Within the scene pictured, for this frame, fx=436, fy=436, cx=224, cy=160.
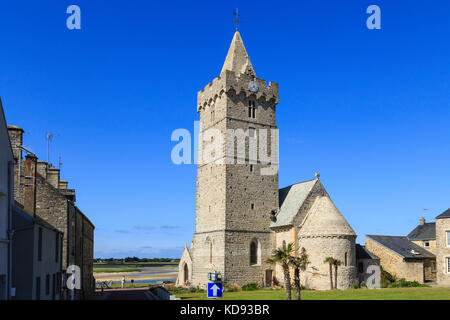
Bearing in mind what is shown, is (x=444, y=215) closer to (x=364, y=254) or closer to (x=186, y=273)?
(x=364, y=254)

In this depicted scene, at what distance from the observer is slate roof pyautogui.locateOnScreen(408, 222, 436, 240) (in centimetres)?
5697

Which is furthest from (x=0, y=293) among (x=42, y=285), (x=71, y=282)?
(x=71, y=282)

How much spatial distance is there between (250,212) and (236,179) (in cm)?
403

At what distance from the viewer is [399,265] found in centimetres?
4997

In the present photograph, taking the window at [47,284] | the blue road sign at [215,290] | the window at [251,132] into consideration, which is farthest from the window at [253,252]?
the blue road sign at [215,290]

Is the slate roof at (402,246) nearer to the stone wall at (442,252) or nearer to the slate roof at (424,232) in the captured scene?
the stone wall at (442,252)

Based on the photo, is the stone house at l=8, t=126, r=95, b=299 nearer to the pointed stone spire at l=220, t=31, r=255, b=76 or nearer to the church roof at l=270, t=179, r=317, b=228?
the church roof at l=270, t=179, r=317, b=228

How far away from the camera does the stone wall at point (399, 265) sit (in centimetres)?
4959

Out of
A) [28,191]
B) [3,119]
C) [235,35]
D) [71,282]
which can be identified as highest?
[235,35]

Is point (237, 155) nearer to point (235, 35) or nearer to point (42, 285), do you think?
point (235, 35)

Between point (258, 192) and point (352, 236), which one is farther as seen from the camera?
point (258, 192)

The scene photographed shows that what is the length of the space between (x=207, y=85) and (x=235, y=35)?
7.34 metres

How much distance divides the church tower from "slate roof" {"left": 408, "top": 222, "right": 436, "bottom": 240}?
865 inches
